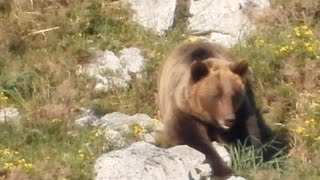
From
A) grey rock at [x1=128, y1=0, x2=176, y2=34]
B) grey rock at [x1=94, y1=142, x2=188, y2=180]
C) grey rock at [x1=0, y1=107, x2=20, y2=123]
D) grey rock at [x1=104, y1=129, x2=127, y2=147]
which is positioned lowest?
grey rock at [x1=0, y1=107, x2=20, y2=123]

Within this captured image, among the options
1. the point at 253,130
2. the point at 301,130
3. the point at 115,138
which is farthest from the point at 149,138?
the point at 301,130

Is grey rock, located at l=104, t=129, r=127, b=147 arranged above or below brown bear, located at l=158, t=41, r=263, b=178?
below

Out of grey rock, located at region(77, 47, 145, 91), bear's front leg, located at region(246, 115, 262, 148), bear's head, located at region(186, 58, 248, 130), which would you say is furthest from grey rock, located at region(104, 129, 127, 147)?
grey rock, located at region(77, 47, 145, 91)

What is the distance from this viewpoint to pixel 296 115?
27.0ft

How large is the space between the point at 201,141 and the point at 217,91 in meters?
0.38

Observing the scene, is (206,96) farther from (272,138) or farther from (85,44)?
(85,44)

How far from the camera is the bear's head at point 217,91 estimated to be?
7.21m

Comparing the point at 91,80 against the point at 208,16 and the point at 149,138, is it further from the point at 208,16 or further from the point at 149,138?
the point at 208,16

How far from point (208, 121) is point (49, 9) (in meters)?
2.98

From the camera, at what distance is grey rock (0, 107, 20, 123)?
781 cm

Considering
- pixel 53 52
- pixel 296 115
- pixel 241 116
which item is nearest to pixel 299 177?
pixel 241 116

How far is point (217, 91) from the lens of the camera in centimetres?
730

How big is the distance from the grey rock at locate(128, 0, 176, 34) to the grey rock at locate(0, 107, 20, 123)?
2095 mm

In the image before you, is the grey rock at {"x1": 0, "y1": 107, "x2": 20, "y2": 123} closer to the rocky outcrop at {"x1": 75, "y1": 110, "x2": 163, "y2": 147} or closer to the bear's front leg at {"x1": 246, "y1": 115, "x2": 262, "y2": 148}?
the rocky outcrop at {"x1": 75, "y1": 110, "x2": 163, "y2": 147}
